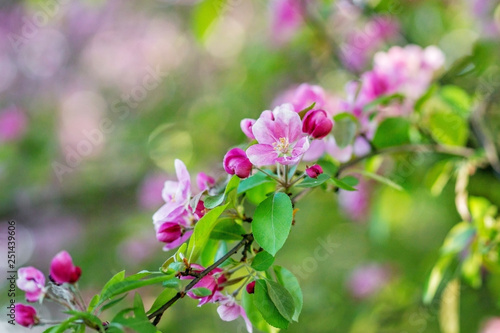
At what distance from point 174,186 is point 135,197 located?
201cm

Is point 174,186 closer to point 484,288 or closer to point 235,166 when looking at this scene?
point 235,166

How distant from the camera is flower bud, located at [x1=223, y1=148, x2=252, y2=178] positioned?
61cm

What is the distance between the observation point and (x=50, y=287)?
627 mm

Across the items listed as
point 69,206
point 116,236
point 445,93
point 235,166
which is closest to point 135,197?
point 69,206

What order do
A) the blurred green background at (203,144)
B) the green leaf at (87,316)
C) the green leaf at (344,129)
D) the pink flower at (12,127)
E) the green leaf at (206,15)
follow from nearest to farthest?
the green leaf at (87,316)
the green leaf at (344,129)
the green leaf at (206,15)
the blurred green background at (203,144)
the pink flower at (12,127)

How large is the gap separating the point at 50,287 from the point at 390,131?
1.95ft

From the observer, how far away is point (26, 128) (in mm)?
2217

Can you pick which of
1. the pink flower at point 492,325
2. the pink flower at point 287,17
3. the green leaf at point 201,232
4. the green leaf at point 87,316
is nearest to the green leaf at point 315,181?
the green leaf at point 201,232

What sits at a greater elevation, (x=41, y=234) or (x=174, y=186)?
(x=174, y=186)

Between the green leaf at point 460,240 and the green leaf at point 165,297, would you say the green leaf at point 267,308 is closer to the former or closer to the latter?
the green leaf at point 165,297

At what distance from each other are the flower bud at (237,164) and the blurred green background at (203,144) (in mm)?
A: 367

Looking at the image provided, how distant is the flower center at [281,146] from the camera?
1.99 feet

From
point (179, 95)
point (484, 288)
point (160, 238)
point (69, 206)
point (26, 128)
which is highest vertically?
point (160, 238)

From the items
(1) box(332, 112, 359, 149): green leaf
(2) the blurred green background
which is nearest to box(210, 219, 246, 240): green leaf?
(1) box(332, 112, 359, 149): green leaf
